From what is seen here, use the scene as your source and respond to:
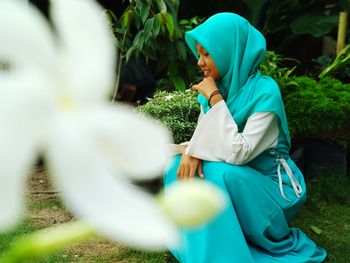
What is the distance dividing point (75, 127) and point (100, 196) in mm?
19

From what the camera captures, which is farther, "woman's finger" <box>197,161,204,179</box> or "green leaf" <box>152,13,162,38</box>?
"green leaf" <box>152,13,162,38</box>

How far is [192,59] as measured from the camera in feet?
12.6

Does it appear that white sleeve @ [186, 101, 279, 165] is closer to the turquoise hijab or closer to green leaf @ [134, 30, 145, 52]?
the turquoise hijab

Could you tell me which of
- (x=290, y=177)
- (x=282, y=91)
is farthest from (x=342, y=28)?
(x=290, y=177)

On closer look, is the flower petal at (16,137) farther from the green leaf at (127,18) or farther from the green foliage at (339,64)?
the green foliage at (339,64)

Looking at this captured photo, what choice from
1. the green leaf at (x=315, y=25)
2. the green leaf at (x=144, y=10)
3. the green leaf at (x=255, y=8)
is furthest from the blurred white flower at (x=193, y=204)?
the green leaf at (x=255, y=8)

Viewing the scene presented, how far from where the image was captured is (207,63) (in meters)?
2.46

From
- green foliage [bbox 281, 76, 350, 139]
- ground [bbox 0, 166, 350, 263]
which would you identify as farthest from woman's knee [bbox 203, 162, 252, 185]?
green foliage [bbox 281, 76, 350, 139]

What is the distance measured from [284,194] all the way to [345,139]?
152cm

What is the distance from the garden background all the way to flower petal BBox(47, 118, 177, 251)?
102 inches

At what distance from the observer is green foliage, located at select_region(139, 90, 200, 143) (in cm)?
304

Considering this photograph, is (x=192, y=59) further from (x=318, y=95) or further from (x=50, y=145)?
(x=50, y=145)

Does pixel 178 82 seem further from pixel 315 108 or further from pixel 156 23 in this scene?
pixel 315 108

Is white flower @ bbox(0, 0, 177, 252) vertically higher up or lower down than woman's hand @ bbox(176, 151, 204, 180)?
higher up
